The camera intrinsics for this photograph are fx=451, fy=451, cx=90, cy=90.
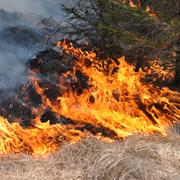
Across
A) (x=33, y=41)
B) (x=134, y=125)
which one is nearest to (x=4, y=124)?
(x=134, y=125)

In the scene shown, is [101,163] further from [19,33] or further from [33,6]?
[33,6]

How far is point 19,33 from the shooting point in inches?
374

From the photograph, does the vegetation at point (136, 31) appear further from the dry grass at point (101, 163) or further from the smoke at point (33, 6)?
the dry grass at point (101, 163)

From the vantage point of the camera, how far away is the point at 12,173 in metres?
6.14

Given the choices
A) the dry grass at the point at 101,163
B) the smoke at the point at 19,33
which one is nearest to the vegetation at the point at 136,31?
the smoke at the point at 19,33

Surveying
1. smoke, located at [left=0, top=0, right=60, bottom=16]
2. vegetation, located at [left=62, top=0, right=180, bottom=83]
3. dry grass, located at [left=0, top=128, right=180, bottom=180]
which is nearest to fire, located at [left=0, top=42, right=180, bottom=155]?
dry grass, located at [left=0, top=128, right=180, bottom=180]

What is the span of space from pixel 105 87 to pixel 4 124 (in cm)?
224

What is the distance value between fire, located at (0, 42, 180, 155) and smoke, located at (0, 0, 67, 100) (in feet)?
1.39

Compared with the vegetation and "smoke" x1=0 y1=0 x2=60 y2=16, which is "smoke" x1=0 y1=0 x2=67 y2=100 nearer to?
"smoke" x1=0 y1=0 x2=60 y2=16

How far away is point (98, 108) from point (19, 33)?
2734 mm

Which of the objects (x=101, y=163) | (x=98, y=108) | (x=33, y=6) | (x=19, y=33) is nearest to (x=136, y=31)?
(x=98, y=108)

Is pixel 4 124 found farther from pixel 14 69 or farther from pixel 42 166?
pixel 14 69

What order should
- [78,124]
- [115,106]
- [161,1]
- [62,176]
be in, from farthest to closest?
[161,1] < [115,106] < [78,124] < [62,176]

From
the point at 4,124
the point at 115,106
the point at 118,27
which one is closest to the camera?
the point at 4,124
